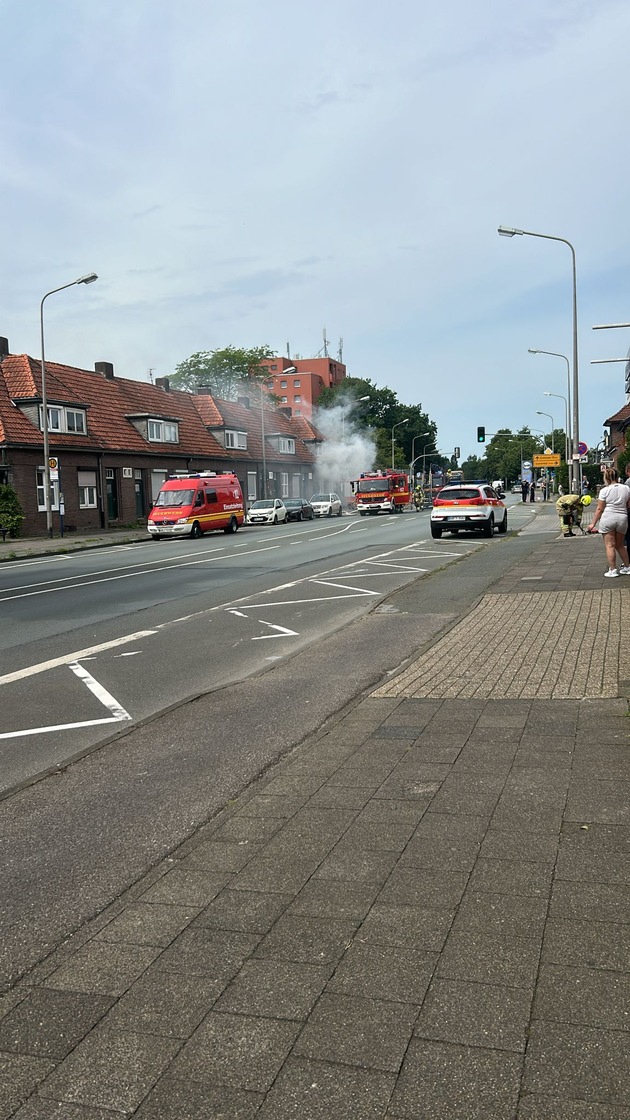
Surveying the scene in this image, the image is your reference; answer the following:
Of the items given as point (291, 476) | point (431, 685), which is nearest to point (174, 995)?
point (431, 685)

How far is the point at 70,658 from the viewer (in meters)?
10.3

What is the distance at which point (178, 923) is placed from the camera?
3637 mm

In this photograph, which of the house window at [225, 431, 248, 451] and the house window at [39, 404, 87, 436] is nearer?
the house window at [39, 404, 87, 436]

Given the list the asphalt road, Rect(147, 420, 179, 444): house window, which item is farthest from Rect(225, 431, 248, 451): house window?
the asphalt road

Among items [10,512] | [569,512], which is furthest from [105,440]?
[569,512]

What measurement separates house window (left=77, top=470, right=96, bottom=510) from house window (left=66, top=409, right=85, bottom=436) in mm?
2093

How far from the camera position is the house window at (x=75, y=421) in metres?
45.9

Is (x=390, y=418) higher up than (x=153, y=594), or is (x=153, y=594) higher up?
(x=390, y=418)

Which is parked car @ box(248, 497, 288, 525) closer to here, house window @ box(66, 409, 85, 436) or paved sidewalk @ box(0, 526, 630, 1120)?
house window @ box(66, 409, 85, 436)

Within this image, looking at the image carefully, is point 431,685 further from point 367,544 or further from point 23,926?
point 367,544

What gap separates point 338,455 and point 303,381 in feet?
162

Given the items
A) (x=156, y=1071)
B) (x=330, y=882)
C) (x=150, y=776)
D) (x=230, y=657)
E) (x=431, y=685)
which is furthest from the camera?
(x=230, y=657)

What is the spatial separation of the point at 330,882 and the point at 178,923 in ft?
2.17

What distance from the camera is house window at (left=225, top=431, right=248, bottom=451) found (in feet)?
210
